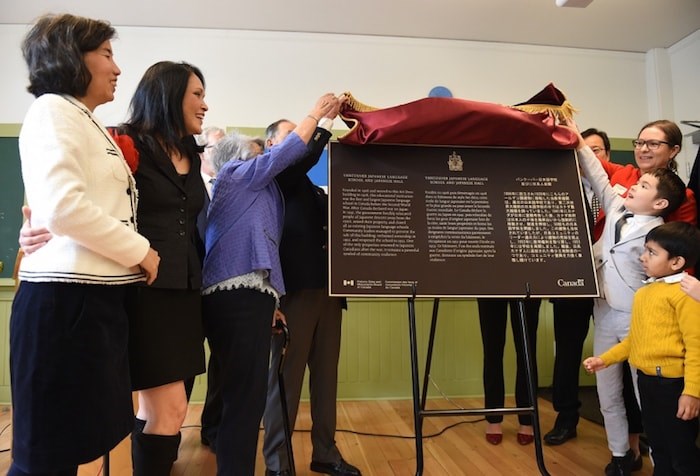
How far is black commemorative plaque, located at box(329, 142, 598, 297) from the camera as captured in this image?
1741 millimetres

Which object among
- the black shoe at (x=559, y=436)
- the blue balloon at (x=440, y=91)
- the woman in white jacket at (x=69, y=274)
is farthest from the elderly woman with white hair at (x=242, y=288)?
the blue balloon at (x=440, y=91)

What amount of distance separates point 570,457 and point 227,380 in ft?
5.90

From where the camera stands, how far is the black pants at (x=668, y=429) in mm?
1619

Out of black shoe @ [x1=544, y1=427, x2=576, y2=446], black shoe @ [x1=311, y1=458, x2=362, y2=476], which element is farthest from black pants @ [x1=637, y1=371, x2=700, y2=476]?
black shoe @ [x1=311, y1=458, x2=362, y2=476]

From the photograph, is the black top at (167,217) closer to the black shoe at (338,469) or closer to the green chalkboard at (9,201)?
the black shoe at (338,469)

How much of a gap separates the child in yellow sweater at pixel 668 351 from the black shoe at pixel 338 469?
106 cm

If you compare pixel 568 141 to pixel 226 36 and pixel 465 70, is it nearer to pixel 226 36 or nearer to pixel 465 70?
pixel 465 70

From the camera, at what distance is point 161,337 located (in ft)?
4.17

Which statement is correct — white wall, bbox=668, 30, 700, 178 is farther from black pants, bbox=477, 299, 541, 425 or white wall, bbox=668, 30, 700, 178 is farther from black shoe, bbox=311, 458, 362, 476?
black shoe, bbox=311, 458, 362, 476

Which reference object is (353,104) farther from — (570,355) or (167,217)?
(570,355)

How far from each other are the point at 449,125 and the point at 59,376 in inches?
58.1

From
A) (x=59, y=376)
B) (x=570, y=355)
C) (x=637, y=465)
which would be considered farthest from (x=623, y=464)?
(x=59, y=376)

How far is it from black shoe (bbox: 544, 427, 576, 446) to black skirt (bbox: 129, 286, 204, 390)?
6.62 feet

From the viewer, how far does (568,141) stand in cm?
192
